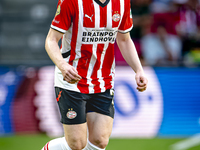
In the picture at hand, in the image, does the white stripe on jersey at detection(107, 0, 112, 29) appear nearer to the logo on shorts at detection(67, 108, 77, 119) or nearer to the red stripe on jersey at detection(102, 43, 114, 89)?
the red stripe on jersey at detection(102, 43, 114, 89)

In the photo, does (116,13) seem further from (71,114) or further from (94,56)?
(71,114)

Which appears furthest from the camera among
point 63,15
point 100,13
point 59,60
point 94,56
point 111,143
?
point 111,143

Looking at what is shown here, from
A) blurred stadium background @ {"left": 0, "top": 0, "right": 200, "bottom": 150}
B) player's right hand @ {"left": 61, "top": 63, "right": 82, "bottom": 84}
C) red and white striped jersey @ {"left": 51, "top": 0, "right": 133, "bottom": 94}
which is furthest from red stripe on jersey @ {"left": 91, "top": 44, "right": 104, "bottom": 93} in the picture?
blurred stadium background @ {"left": 0, "top": 0, "right": 200, "bottom": 150}

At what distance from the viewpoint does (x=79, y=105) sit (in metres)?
2.79

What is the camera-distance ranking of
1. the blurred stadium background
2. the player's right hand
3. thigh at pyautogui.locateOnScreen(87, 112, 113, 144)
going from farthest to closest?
the blurred stadium background < thigh at pyautogui.locateOnScreen(87, 112, 113, 144) < the player's right hand

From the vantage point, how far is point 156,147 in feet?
15.3

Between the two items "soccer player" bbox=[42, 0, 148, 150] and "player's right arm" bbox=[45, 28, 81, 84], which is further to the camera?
"soccer player" bbox=[42, 0, 148, 150]

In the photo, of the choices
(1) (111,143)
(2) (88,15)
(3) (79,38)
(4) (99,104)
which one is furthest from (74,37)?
(1) (111,143)

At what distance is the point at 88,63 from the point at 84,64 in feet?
0.12

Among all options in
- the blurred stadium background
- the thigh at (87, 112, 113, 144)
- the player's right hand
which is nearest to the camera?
the player's right hand

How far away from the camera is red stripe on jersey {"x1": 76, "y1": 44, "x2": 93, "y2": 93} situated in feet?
9.14

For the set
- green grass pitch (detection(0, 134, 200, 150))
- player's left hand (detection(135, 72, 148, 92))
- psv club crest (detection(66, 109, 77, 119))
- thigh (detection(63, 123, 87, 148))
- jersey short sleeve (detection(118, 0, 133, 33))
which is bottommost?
green grass pitch (detection(0, 134, 200, 150))

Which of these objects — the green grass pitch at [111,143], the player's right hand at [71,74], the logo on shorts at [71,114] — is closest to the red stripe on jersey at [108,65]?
the logo on shorts at [71,114]

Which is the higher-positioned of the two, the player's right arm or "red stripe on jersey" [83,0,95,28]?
"red stripe on jersey" [83,0,95,28]
